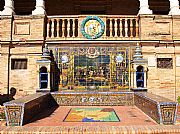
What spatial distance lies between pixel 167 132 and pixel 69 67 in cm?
636

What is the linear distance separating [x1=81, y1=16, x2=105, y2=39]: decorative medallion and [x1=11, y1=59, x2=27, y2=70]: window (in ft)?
10.5

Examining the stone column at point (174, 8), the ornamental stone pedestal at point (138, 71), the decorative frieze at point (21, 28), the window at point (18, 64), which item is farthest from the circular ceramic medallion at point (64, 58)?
the stone column at point (174, 8)

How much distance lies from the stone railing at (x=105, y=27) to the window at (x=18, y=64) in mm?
1659

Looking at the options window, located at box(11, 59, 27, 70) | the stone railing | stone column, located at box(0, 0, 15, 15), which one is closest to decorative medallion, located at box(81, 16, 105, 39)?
the stone railing

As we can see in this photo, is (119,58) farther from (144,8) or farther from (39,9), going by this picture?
(39,9)

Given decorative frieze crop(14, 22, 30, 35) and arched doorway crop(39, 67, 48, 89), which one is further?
decorative frieze crop(14, 22, 30, 35)

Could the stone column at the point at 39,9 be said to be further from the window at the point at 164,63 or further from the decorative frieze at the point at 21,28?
the window at the point at 164,63

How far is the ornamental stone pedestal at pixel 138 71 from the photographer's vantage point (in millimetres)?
9891

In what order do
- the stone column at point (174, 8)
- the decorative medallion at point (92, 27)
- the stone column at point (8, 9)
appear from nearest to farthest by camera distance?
the decorative medallion at point (92, 27), the stone column at point (174, 8), the stone column at point (8, 9)

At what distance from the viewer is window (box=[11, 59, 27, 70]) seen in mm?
10750

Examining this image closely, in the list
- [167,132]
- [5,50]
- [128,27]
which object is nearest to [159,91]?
[128,27]

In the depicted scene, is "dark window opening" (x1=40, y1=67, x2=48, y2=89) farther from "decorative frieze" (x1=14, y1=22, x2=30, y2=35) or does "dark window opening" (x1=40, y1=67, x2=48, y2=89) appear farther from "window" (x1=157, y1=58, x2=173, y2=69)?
"window" (x1=157, y1=58, x2=173, y2=69)

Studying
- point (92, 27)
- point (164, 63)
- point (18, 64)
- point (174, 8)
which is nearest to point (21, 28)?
point (18, 64)

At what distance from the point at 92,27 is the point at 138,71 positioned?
300 centimetres
